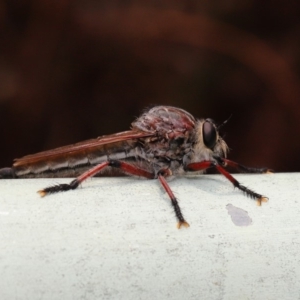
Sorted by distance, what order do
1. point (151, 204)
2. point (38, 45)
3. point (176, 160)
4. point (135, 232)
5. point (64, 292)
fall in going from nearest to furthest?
point (64, 292)
point (135, 232)
point (151, 204)
point (176, 160)
point (38, 45)

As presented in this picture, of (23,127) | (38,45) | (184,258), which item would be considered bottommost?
(23,127)

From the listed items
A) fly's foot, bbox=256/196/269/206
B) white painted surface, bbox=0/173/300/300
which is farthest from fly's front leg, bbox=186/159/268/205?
white painted surface, bbox=0/173/300/300

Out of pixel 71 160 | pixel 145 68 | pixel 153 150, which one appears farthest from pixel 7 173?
pixel 145 68

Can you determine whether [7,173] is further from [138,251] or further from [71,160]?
[138,251]

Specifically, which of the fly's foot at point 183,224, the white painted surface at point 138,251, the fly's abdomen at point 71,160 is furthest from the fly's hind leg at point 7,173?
the fly's foot at point 183,224

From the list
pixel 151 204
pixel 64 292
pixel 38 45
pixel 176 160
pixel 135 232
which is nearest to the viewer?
pixel 64 292

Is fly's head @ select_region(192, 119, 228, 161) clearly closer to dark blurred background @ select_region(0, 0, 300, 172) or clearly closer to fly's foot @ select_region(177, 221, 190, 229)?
fly's foot @ select_region(177, 221, 190, 229)

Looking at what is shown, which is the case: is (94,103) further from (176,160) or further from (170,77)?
(176,160)

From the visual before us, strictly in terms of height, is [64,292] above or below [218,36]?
below

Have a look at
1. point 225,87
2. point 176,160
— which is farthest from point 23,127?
point 176,160
